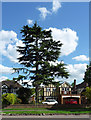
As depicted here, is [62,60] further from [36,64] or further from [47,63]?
[36,64]

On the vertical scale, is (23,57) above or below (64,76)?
above

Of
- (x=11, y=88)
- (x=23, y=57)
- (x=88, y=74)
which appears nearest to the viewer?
(x=88, y=74)

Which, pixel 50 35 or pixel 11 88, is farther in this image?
pixel 11 88

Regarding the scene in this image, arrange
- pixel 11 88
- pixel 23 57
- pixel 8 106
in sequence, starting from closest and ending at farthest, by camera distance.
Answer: pixel 8 106 → pixel 23 57 → pixel 11 88

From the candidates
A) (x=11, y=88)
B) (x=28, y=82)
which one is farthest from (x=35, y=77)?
(x=11, y=88)

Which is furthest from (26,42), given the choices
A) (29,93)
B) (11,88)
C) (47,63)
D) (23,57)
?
(11,88)

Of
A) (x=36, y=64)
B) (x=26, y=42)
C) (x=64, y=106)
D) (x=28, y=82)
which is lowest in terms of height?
(x=64, y=106)

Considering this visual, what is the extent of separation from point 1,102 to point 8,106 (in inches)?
75.9

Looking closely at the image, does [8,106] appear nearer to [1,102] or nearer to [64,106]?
[1,102]

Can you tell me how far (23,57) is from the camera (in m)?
37.0

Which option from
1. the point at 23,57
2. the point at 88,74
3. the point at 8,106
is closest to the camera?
the point at 8,106

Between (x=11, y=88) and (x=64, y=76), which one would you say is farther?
(x=11, y=88)

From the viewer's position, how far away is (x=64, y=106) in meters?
30.5

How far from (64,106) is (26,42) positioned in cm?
1526
